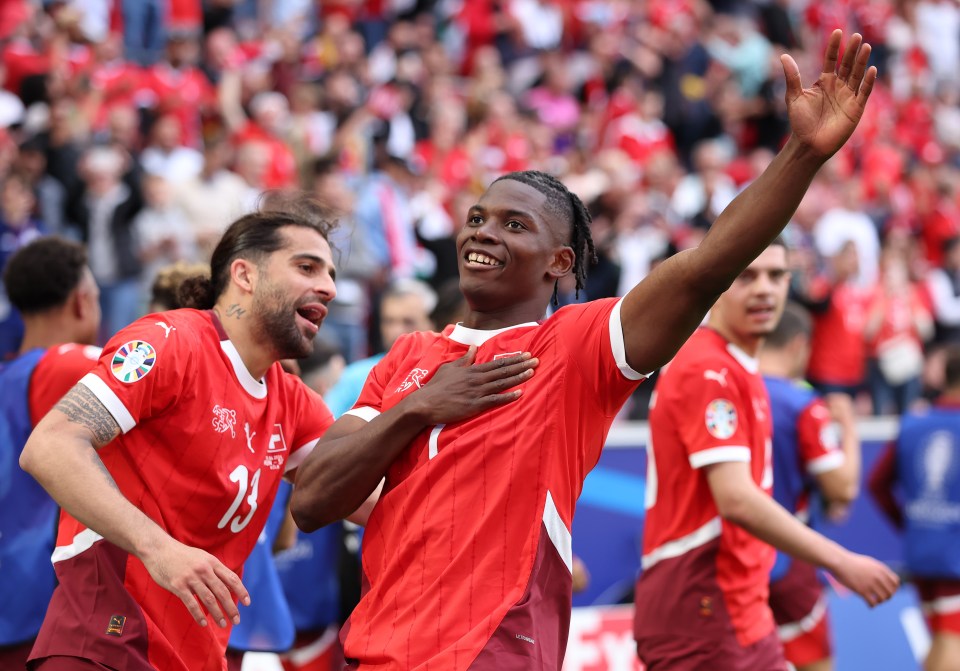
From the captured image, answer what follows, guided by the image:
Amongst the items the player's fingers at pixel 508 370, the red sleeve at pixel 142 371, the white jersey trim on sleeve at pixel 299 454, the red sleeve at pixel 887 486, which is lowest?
the red sleeve at pixel 887 486

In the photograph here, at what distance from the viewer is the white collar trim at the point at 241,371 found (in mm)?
4289

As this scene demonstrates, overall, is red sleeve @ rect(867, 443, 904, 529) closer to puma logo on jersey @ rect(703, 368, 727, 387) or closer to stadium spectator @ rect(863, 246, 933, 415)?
puma logo on jersey @ rect(703, 368, 727, 387)

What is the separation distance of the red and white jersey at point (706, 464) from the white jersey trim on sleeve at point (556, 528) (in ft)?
5.22

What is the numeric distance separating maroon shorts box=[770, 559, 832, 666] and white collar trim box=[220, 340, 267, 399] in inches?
120

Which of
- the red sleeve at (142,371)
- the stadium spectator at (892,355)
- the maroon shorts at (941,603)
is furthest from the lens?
the stadium spectator at (892,355)

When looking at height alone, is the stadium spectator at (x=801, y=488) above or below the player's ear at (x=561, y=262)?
below

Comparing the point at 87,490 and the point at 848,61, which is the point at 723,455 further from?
the point at 87,490

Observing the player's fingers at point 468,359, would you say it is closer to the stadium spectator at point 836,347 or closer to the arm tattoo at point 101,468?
the arm tattoo at point 101,468

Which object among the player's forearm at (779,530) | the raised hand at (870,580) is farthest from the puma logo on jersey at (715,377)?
the raised hand at (870,580)

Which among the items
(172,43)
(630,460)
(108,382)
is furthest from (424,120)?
(108,382)

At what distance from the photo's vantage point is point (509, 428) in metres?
3.48

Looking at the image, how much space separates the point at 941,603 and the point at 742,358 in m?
3.15

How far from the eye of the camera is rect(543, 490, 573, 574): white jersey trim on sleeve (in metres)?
3.48

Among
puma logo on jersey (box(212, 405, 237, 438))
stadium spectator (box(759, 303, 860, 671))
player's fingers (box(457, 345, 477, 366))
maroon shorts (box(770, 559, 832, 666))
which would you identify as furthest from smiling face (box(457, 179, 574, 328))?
maroon shorts (box(770, 559, 832, 666))
